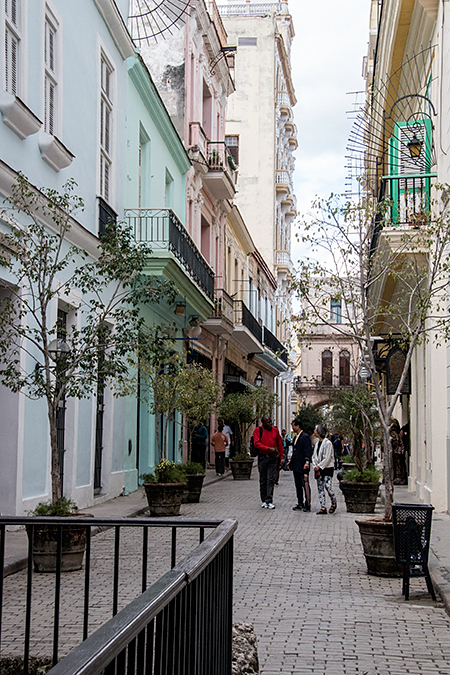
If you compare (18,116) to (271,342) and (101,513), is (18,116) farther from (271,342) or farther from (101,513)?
(271,342)

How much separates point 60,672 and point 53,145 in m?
10.7

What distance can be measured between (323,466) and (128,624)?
1272 centimetres

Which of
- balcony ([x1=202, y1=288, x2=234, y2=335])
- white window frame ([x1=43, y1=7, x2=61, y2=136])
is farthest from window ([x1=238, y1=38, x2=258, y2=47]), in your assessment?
white window frame ([x1=43, y1=7, x2=61, y2=136])

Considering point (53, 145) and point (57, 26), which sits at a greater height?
point (57, 26)

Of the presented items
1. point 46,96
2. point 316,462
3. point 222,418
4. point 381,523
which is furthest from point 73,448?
point 222,418

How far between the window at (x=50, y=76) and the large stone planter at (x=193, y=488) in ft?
22.8

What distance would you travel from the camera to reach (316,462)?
48.1 feet

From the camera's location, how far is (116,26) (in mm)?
15656

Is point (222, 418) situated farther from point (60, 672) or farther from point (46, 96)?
point (60, 672)

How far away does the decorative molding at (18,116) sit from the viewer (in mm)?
9953

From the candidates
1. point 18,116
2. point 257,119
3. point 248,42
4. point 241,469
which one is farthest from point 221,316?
point 248,42

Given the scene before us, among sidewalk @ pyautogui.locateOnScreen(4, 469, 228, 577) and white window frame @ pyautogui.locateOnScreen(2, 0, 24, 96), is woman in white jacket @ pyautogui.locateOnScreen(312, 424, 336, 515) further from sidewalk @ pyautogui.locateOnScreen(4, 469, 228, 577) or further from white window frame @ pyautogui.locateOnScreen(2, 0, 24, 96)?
white window frame @ pyautogui.locateOnScreen(2, 0, 24, 96)

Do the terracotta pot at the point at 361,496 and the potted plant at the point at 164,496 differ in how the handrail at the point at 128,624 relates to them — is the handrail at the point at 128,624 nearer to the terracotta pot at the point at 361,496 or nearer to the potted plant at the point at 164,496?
the potted plant at the point at 164,496

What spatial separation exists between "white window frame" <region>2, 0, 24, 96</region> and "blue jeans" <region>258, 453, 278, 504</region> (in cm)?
778
